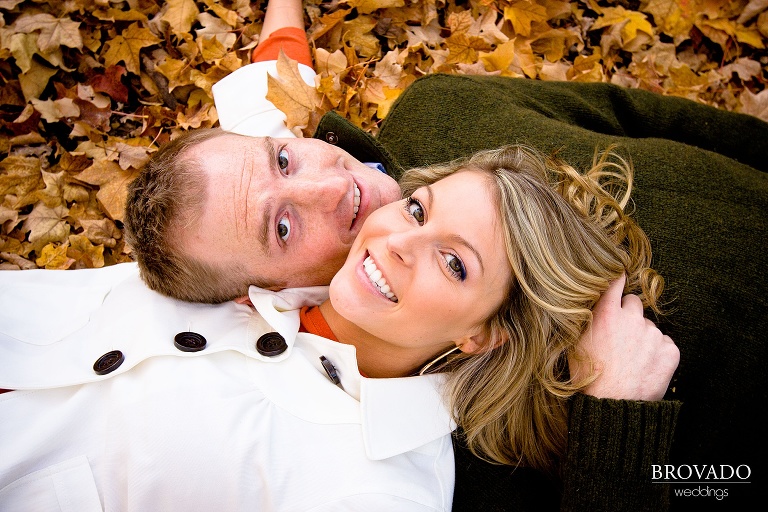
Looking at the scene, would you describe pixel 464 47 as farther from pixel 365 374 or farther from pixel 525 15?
pixel 365 374

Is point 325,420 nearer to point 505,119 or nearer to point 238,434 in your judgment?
point 238,434

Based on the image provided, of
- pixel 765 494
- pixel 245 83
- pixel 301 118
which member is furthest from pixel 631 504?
pixel 245 83

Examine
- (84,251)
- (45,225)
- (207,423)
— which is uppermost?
(207,423)

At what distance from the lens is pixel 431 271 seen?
174 cm

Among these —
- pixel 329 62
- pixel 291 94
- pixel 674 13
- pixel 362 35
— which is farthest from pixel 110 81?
pixel 674 13

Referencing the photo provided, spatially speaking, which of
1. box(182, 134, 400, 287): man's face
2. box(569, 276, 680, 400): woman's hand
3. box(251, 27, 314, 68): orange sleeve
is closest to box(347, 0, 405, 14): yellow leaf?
box(251, 27, 314, 68): orange sleeve

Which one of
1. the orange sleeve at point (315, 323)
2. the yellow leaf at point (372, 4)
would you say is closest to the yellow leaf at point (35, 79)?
the yellow leaf at point (372, 4)

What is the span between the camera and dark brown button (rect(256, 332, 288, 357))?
1.92 metres

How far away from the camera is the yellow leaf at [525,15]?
318 cm

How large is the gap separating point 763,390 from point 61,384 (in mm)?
2408

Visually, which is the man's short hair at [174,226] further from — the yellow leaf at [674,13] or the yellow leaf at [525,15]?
the yellow leaf at [674,13]

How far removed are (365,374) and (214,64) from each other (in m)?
2.01

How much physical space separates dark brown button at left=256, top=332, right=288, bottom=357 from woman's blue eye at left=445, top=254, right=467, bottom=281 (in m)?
0.66

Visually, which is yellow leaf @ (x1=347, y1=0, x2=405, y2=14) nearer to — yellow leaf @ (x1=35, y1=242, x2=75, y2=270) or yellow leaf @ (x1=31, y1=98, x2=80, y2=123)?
yellow leaf @ (x1=31, y1=98, x2=80, y2=123)
